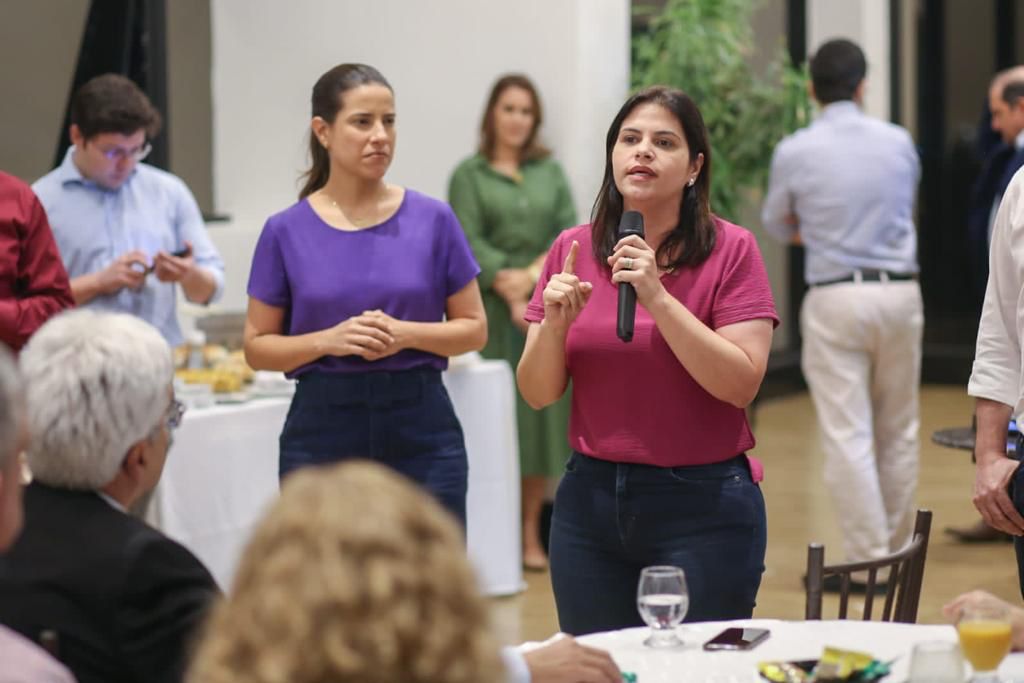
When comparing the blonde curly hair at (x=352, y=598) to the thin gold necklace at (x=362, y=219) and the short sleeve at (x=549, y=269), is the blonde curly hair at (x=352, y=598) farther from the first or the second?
the thin gold necklace at (x=362, y=219)

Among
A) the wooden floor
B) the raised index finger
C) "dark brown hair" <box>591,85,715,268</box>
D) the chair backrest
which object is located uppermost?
"dark brown hair" <box>591,85,715,268</box>

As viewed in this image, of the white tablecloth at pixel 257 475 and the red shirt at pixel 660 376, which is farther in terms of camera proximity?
the white tablecloth at pixel 257 475

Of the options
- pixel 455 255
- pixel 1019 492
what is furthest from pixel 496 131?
pixel 1019 492

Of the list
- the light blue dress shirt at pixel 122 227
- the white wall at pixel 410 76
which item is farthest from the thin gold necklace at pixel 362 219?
the white wall at pixel 410 76

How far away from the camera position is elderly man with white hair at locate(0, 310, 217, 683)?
2.00 m

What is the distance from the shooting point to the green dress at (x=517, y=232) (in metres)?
5.95

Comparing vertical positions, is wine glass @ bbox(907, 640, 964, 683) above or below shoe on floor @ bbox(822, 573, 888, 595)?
above

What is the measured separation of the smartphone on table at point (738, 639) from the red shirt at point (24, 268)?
2.06m

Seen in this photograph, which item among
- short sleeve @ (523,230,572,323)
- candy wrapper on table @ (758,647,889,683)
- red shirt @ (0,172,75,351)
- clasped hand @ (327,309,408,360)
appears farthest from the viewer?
red shirt @ (0,172,75,351)

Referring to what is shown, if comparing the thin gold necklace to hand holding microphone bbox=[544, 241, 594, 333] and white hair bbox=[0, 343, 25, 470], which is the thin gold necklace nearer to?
hand holding microphone bbox=[544, 241, 594, 333]

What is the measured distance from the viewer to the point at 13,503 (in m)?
1.77

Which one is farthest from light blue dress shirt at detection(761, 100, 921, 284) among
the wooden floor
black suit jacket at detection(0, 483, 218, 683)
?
black suit jacket at detection(0, 483, 218, 683)

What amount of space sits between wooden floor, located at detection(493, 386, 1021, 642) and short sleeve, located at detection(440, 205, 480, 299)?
837mm

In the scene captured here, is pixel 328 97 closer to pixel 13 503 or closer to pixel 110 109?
pixel 110 109
